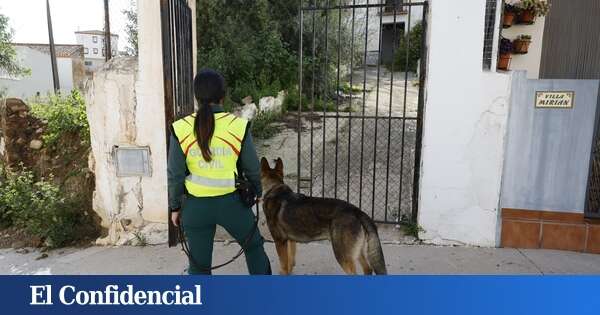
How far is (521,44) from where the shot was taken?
541 centimetres

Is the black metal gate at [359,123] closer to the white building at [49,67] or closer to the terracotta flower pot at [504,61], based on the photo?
the terracotta flower pot at [504,61]

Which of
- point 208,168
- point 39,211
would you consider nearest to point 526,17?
point 208,168

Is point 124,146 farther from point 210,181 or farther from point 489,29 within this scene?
point 489,29

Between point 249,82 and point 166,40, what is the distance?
732 centimetres

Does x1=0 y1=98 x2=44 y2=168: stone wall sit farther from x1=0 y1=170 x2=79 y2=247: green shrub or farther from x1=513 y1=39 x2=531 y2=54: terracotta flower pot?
x1=513 y1=39 x2=531 y2=54: terracotta flower pot

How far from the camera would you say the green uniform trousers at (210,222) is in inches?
110

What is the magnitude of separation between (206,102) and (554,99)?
322cm

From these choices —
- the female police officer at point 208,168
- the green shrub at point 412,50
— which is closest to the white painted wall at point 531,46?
the female police officer at point 208,168

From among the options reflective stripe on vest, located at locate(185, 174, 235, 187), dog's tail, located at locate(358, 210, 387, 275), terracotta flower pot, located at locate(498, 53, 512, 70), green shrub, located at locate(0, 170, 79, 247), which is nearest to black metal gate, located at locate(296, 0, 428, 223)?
terracotta flower pot, located at locate(498, 53, 512, 70)

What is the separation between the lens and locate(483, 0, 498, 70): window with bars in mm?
4109

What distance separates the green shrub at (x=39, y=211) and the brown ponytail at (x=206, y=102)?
119 inches

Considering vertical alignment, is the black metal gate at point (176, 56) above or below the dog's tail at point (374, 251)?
above

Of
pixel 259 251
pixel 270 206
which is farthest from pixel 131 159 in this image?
pixel 259 251

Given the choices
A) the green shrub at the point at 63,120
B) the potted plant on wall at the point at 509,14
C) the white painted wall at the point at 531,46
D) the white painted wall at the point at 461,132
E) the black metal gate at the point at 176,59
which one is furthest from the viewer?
the green shrub at the point at 63,120
